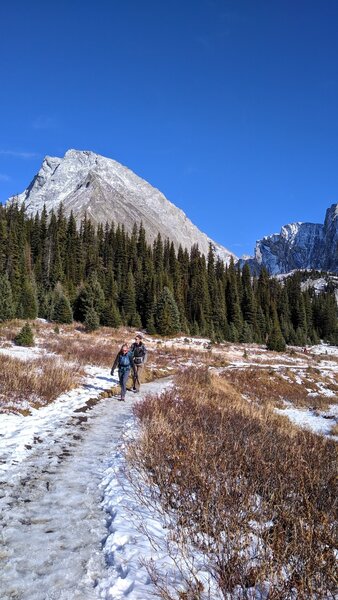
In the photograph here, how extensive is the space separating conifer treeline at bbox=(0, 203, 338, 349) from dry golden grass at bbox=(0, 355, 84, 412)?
31.7 metres

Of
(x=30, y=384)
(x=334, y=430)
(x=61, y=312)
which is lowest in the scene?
(x=334, y=430)

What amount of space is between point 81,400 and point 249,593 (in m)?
9.93

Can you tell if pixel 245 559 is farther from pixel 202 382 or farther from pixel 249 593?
pixel 202 382

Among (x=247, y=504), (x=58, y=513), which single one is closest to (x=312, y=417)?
(x=247, y=504)

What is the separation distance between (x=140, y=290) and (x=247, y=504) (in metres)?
73.1

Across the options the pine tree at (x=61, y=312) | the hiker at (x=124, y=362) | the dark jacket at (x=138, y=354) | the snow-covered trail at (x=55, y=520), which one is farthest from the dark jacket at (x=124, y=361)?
the pine tree at (x=61, y=312)

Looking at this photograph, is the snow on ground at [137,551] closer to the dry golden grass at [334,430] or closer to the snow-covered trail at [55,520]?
the snow-covered trail at [55,520]

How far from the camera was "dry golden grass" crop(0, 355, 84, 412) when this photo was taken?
10524mm

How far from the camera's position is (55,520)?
4.65 meters

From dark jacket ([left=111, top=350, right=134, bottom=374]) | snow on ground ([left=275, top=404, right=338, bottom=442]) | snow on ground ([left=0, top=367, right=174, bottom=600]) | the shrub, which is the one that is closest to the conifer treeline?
the shrub

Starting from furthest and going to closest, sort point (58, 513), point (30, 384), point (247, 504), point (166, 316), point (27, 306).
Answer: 1. point (166, 316)
2. point (27, 306)
3. point (30, 384)
4. point (58, 513)
5. point (247, 504)

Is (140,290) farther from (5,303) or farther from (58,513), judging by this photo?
(58,513)

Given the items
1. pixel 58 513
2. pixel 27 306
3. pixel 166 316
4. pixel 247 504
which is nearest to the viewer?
pixel 247 504

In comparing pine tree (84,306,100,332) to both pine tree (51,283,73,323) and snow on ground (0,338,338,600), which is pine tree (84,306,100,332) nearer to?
pine tree (51,283,73,323)
